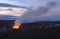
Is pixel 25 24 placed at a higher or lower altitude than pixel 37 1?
lower

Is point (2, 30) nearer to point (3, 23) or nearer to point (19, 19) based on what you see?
point (3, 23)

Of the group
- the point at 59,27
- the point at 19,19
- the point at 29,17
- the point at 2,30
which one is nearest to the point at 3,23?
the point at 2,30

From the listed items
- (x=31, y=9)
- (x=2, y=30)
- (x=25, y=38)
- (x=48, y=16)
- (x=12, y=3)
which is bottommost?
(x=25, y=38)

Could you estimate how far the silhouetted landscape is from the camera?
185cm

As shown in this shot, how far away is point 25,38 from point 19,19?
0.30 meters

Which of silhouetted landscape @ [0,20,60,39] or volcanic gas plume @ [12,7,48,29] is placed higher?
volcanic gas plume @ [12,7,48,29]

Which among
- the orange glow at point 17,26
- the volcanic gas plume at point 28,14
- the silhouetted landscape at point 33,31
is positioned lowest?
the silhouetted landscape at point 33,31

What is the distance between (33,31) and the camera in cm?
190

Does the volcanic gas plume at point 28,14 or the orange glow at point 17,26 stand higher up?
the volcanic gas plume at point 28,14

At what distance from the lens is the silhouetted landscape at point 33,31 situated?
185 cm

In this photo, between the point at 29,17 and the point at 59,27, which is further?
the point at 59,27

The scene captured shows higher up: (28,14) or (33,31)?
(28,14)

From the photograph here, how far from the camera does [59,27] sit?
6.41 feet

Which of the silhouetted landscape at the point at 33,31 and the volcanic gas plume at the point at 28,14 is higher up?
the volcanic gas plume at the point at 28,14
